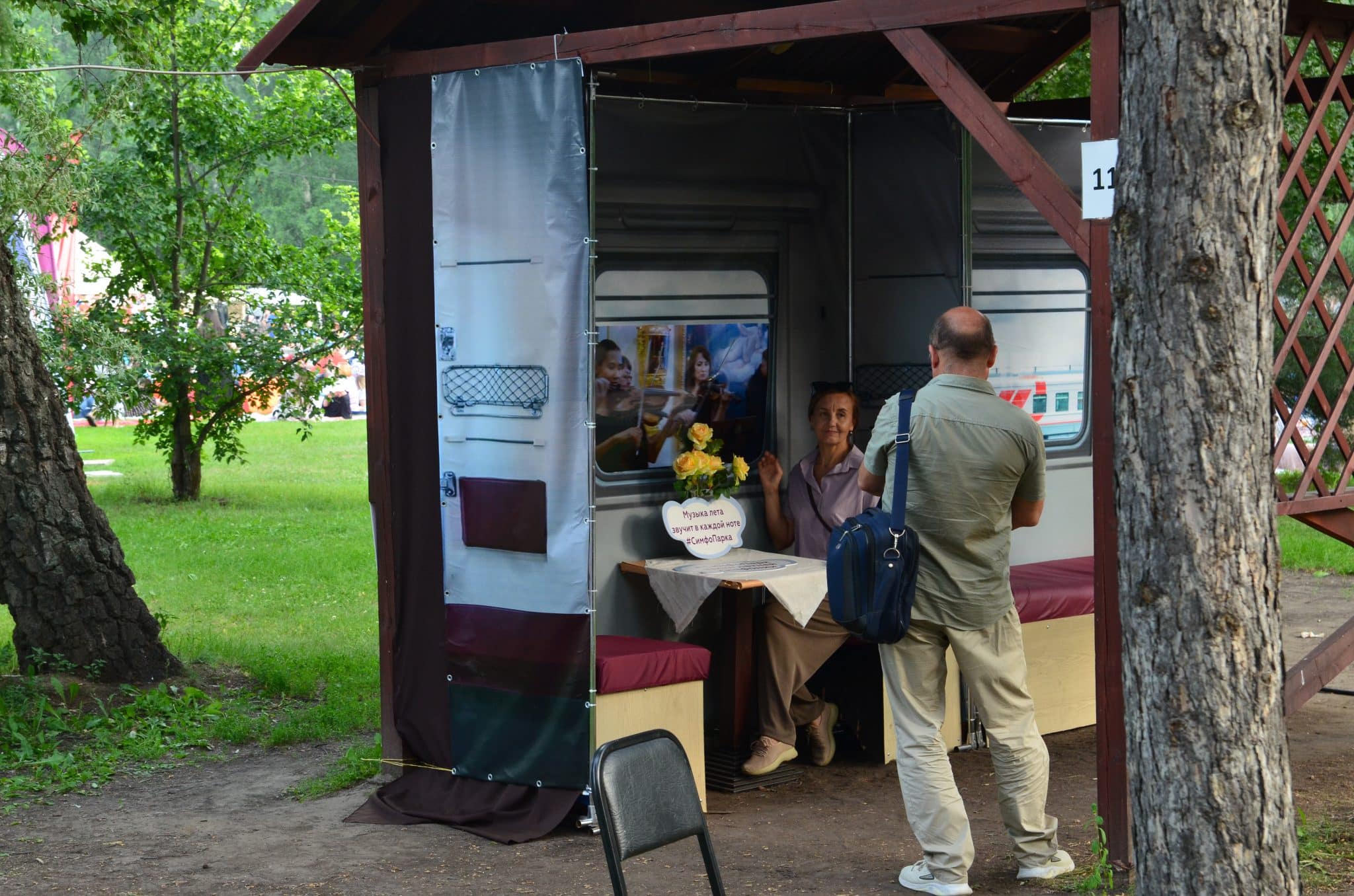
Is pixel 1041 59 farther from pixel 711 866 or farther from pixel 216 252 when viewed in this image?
pixel 216 252

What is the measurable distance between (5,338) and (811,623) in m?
4.07

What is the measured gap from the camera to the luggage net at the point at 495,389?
5605 mm

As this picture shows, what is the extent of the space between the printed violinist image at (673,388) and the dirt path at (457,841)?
1.48 meters

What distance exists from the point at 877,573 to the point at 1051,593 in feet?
7.85

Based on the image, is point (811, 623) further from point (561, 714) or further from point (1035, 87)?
point (1035, 87)

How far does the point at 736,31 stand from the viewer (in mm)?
5172

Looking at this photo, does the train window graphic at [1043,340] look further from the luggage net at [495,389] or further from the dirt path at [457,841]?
the luggage net at [495,389]

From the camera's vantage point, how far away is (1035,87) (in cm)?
1030

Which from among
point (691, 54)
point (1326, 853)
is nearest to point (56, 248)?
point (691, 54)

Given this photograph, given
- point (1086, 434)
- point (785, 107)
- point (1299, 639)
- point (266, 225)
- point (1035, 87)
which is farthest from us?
point (266, 225)

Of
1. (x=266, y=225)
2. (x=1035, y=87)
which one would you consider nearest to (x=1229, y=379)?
(x=1035, y=87)

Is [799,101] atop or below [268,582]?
atop

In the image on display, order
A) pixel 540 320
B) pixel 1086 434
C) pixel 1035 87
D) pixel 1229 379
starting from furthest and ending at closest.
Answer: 1. pixel 1035 87
2. pixel 1086 434
3. pixel 540 320
4. pixel 1229 379

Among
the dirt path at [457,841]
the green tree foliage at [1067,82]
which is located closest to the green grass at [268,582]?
the dirt path at [457,841]
